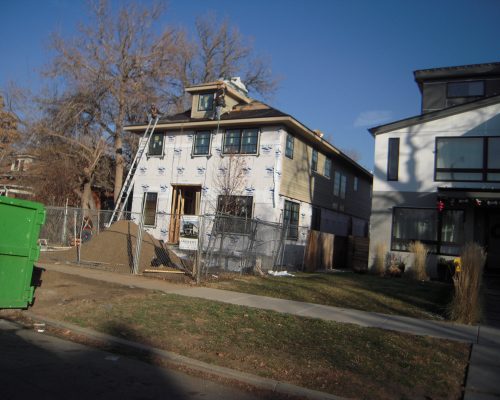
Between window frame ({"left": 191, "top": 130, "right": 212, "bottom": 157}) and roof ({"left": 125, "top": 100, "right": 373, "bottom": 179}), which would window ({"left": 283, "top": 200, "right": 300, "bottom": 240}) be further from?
window frame ({"left": 191, "top": 130, "right": 212, "bottom": 157})

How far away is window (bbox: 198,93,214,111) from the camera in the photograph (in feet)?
76.1

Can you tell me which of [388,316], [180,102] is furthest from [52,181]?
[388,316]

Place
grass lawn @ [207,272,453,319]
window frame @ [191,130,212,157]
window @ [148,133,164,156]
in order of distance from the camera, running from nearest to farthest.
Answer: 1. grass lawn @ [207,272,453,319]
2. window frame @ [191,130,212,157]
3. window @ [148,133,164,156]

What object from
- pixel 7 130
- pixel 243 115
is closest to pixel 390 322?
pixel 243 115

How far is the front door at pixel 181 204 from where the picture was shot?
22.4 m

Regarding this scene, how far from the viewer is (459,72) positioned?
21500mm

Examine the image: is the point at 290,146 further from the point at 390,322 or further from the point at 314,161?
the point at 390,322

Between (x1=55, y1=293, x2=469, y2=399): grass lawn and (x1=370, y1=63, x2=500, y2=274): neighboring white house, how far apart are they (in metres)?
11.1

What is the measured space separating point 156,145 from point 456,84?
14.6 metres

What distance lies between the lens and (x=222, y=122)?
2116 cm

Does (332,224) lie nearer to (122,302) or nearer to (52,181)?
(52,181)

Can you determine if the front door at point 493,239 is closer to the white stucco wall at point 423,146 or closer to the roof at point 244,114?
the white stucco wall at point 423,146

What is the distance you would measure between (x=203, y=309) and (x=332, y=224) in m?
18.1

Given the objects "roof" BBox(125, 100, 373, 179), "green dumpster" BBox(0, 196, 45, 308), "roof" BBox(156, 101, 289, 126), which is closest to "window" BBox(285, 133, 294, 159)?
"roof" BBox(125, 100, 373, 179)
